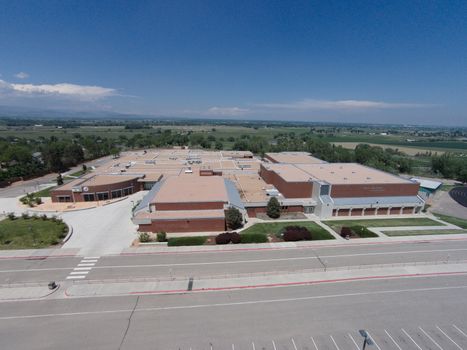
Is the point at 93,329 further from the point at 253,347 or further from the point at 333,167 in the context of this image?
the point at 333,167

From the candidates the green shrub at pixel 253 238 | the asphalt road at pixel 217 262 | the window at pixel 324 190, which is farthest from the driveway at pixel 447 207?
the green shrub at pixel 253 238

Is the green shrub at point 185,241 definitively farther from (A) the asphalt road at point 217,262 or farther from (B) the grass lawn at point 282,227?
(B) the grass lawn at point 282,227

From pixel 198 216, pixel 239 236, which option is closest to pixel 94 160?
pixel 198 216

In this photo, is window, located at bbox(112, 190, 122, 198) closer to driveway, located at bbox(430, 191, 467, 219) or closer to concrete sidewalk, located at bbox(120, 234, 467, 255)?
concrete sidewalk, located at bbox(120, 234, 467, 255)

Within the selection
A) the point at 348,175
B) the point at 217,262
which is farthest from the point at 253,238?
the point at 348,175

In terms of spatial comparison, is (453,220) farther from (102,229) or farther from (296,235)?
(102,229)

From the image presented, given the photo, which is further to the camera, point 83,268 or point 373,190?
point 373,190
